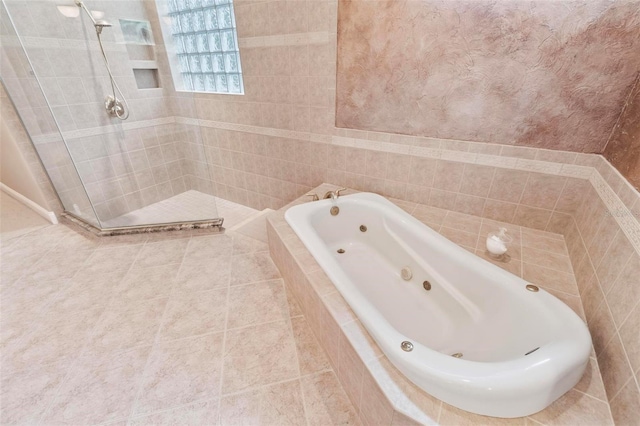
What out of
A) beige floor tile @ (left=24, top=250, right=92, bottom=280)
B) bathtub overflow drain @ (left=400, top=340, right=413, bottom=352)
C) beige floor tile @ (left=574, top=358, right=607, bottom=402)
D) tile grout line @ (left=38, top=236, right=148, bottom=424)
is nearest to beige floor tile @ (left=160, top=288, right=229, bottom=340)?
tile grout line @ (left=38, top=236, right=148, bottom=424)

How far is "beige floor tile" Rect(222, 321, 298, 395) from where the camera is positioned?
1235 millimetres

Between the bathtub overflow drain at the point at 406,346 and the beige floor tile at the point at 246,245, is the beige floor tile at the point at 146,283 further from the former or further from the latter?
the bathtub overflow drain at the point at 406,346

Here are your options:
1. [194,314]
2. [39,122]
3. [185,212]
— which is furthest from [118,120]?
Answer: [194,314]

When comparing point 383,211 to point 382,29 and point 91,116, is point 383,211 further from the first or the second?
point 91,116

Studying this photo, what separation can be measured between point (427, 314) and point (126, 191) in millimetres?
2869

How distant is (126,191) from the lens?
265 centimetres

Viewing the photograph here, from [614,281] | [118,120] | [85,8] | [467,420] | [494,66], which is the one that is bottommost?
[467,420]

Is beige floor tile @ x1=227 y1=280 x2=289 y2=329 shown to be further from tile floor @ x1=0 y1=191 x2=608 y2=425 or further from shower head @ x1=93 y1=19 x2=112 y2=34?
shower head @ x1=93 y1=19 x2=112 y2=34

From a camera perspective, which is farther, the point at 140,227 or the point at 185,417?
the point at 140,227

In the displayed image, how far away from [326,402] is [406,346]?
50cm

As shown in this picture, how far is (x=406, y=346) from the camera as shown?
921 mm

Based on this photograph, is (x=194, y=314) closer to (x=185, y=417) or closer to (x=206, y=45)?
(x=185, y=417)

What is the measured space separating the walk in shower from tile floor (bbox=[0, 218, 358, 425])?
557 mm

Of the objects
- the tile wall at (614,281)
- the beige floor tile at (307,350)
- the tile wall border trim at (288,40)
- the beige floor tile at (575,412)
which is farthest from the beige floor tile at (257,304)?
the tile wall border trim at (288,40)
